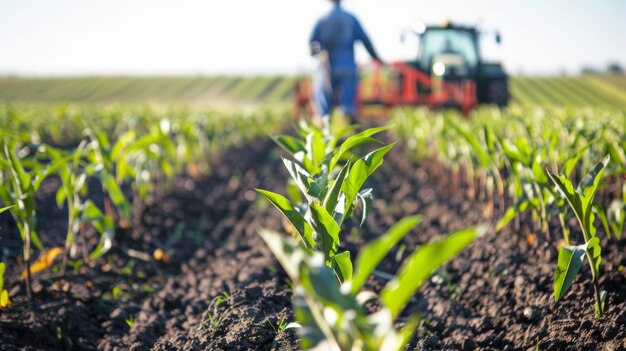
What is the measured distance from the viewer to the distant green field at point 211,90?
34.4m

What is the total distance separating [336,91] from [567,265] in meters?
5.11

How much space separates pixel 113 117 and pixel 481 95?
6660 millimetres

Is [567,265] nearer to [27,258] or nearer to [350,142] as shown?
[350,142]

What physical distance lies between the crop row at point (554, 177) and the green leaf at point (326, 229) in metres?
0.79

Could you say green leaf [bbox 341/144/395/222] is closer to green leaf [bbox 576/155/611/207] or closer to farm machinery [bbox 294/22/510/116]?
green leaf [bbox 576/155/611/207]

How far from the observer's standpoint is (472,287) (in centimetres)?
248

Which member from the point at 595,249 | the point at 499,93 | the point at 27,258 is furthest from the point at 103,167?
the point at 499,93

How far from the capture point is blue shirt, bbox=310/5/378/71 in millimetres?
6176

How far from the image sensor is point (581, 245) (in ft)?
5.90

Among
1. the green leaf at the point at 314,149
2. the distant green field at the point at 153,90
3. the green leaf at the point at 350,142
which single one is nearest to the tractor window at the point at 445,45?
the green leaf at the point at 314,149

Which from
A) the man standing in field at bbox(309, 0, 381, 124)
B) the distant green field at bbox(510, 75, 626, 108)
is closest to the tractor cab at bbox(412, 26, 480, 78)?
the man standing in field at bbox(309, 0, 381, 124)

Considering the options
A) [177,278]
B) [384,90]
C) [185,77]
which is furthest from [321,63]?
[185,77]

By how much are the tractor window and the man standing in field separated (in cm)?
389

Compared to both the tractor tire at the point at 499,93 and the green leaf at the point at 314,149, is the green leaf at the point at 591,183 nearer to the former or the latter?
the green leaf at the point at 314,149
